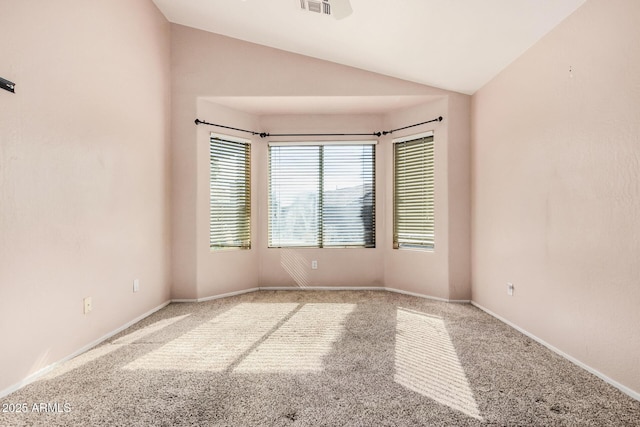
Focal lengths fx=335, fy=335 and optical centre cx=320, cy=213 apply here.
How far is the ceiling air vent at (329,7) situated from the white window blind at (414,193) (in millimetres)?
1922

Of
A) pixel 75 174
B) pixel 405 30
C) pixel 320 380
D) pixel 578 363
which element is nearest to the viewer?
pixel 320 380

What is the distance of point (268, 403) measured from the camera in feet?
6.13

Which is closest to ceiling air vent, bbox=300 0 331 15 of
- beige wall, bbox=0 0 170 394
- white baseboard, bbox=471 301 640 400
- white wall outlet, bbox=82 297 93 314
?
beige wall, bbox=0 0 170 394

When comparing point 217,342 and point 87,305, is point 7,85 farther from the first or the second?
point 217,342

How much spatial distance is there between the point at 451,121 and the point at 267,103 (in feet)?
7.26

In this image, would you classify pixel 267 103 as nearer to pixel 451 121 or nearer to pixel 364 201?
pixel 364 201

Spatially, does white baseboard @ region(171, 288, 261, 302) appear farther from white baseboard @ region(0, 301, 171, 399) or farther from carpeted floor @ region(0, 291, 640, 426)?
carpeted floor @ region(0, 291, 640, 426)

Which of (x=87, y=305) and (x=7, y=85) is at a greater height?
(x=7, y=85)

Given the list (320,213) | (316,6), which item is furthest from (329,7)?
(320,213)

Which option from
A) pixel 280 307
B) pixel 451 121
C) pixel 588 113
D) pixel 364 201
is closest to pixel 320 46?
pixel 451 121

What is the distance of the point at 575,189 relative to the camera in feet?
→ 7.74

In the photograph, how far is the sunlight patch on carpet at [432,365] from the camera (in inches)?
75.5

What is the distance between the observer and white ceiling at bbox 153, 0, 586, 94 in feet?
8.61

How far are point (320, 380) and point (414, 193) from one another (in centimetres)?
282
